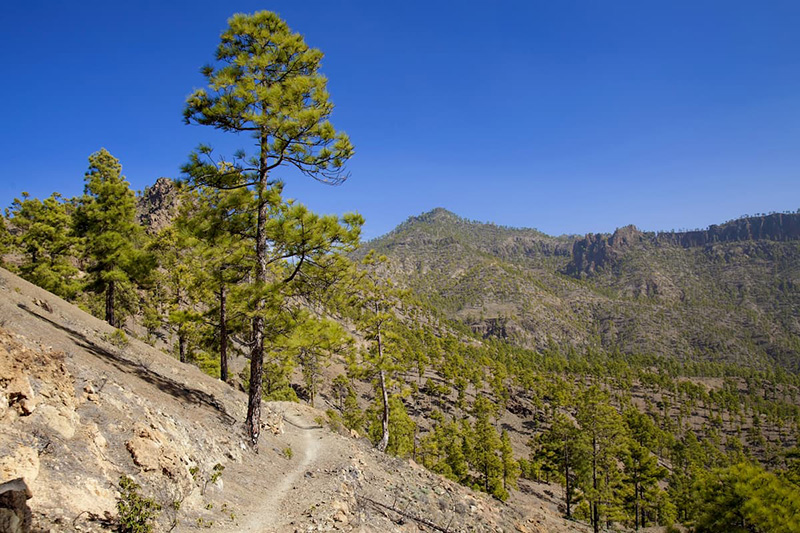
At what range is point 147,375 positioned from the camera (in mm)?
12016

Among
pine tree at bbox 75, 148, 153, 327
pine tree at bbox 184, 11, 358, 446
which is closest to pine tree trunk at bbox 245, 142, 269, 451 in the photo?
pine tree at bbox 184, 11, 358, 446

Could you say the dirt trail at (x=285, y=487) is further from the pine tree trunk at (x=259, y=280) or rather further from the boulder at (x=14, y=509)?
the boulder at (x=14, y=509)

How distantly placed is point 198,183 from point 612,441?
33.5 meters

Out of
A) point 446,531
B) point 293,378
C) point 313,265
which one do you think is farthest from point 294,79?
point 293,378

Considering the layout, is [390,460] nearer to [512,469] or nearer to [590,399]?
[590,399]

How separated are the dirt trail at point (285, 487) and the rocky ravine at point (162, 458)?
0.05 m

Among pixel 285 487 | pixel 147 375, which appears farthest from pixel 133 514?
pixel 147 375

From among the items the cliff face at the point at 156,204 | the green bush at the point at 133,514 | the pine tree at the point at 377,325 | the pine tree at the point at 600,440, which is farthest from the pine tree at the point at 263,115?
the cliff face at the point at 156,204

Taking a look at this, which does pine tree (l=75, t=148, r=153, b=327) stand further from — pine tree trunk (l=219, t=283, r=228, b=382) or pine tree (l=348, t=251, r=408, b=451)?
pine tree (l=348, t=251, r=408, b=451)

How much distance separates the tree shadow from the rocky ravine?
8cm

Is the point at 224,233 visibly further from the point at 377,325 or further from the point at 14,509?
the point at 377,325

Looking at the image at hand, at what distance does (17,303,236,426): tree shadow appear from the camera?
11.5m

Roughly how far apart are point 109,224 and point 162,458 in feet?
53.0

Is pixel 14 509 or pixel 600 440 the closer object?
pixel 14 509
